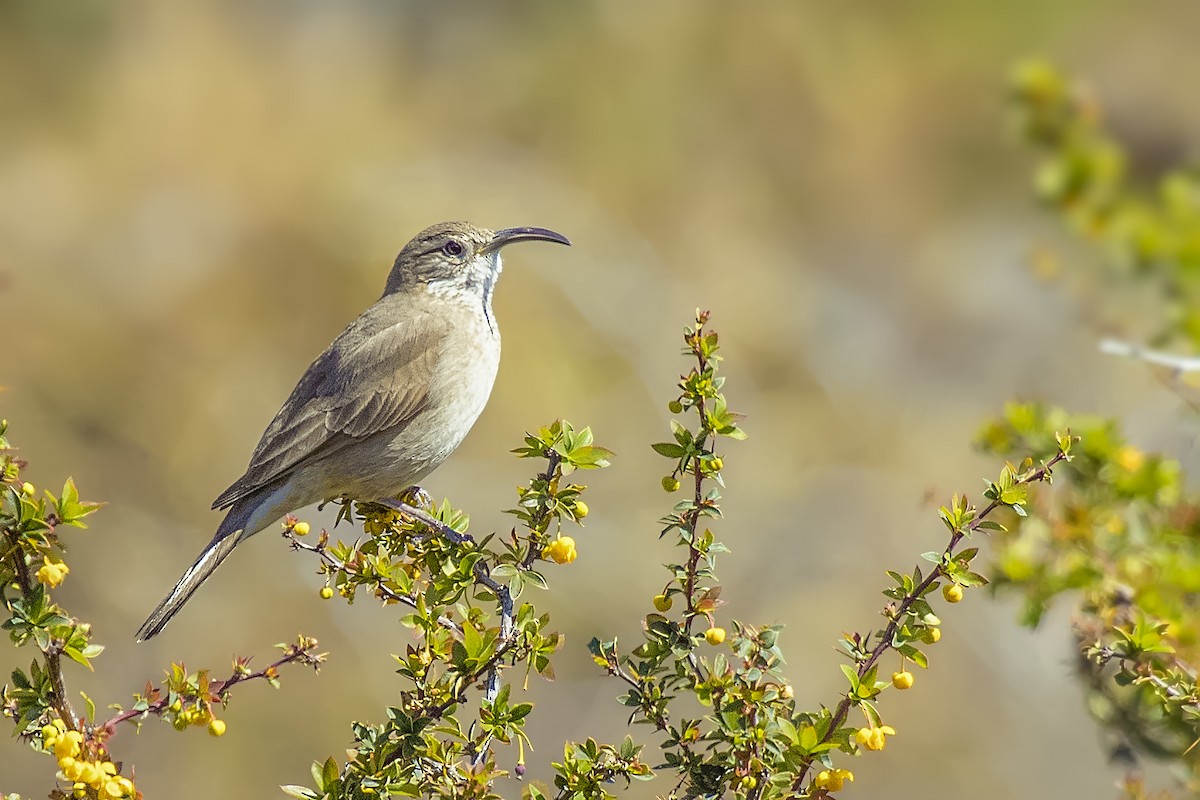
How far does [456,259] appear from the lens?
5.74 meters

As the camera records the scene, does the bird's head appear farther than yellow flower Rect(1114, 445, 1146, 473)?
Yes

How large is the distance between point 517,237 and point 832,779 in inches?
133

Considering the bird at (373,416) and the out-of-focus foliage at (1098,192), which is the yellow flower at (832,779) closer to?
the out-of-focus foliage at (1098,192)

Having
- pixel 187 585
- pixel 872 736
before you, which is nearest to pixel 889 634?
pixel 872 736

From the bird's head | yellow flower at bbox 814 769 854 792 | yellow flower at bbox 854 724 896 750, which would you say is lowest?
yellow flower at bbox 814 769 854 792

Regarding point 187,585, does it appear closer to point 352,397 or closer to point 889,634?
point 352,397

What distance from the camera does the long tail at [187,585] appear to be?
4.28 meters

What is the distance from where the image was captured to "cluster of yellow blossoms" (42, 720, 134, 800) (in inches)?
109

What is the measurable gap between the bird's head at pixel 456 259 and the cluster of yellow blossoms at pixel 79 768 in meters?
3.13

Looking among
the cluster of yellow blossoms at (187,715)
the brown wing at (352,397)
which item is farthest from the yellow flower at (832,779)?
the brown wing at (352,397)

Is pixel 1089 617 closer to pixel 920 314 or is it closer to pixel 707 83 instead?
pixel 920 314

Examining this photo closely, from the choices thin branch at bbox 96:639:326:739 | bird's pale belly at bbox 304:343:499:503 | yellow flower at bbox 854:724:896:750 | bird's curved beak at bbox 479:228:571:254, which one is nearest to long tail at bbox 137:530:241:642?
bird's pale belly at bbox 304:343:499:503

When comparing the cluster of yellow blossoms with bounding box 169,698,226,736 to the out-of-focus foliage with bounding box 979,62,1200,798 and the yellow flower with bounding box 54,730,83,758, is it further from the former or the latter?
the out-of-focus foliage with bounding box 979,62,1200,798

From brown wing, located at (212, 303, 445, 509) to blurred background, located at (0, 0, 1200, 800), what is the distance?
102 inches
